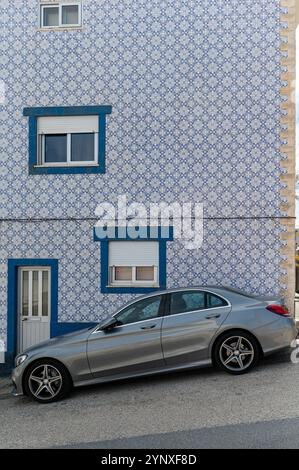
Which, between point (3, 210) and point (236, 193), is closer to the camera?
point (236, 193)

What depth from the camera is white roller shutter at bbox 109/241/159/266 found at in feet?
29.7

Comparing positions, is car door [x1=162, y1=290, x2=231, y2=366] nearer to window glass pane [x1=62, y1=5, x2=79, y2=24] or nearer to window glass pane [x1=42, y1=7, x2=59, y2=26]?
window glass pane [x1=62, y1=5, x2=79, y2=24]

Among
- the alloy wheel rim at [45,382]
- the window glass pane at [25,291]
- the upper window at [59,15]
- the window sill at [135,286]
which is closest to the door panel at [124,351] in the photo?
the alloy wheel rim at [45,382]

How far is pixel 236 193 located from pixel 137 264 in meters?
2.57

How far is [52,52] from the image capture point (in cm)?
938

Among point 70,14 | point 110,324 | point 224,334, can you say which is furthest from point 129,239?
point 70,14

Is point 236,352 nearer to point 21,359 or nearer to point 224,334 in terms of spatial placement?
point 224,334

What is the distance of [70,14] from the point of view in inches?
374

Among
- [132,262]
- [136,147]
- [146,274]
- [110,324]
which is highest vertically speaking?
[136,147]

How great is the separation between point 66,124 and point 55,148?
586mm

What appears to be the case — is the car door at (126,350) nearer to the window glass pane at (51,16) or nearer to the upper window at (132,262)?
the upper window at (132,262)

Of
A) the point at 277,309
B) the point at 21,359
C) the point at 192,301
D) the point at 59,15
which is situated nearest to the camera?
the point at 21,359
